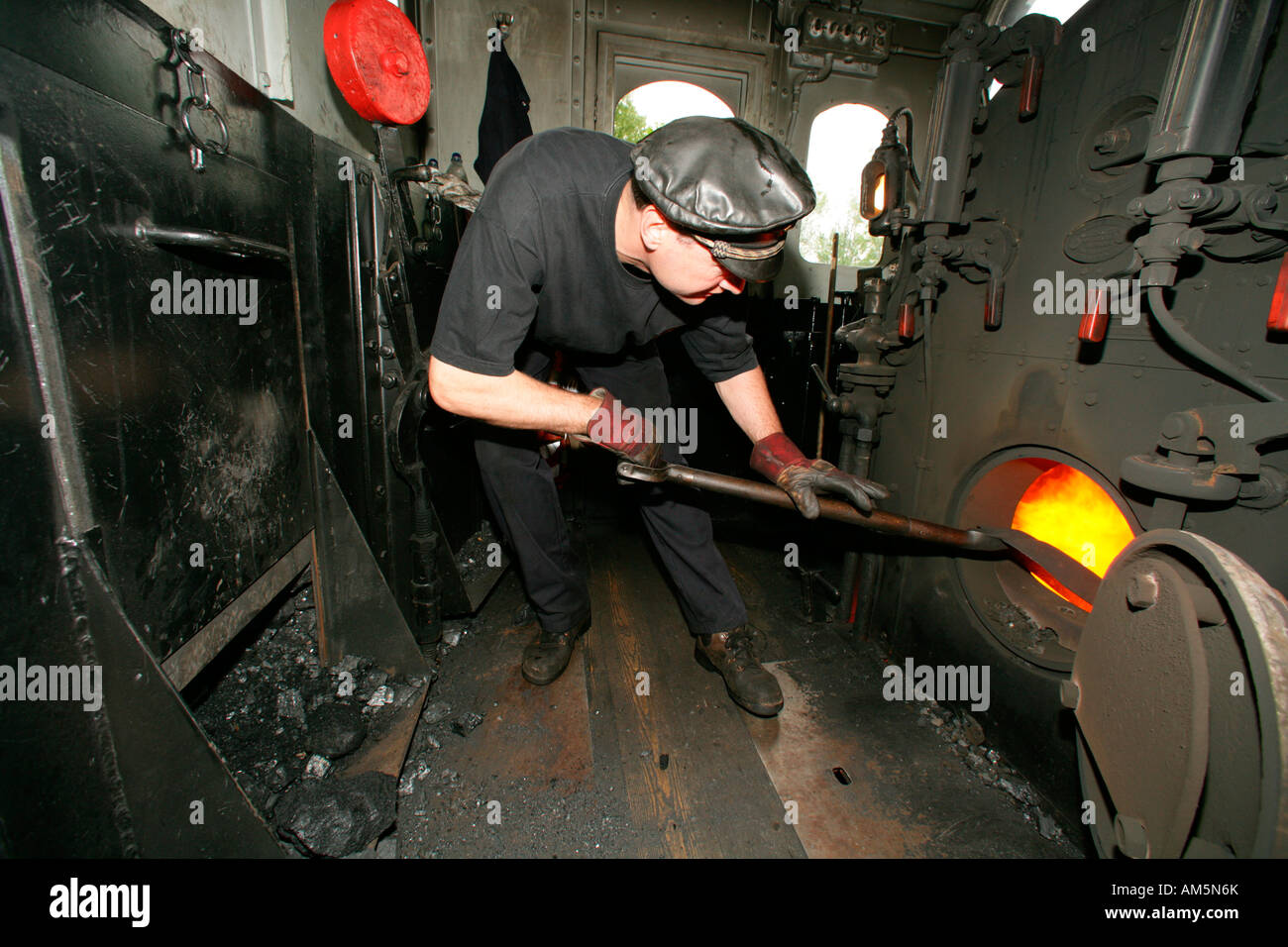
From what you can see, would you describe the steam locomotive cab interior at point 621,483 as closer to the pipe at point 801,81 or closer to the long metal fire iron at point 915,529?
the long metal fire iron at point 915,529

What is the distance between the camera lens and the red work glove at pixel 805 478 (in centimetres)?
181

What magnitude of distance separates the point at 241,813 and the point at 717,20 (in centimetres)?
515

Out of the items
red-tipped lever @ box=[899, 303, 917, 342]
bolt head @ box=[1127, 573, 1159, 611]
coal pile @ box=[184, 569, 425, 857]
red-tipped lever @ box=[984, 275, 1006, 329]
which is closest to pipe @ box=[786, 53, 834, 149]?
red-tipped lever @ box=[899, 303, 917, 342]

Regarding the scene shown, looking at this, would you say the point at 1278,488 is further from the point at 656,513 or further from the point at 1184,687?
the point at 656,513

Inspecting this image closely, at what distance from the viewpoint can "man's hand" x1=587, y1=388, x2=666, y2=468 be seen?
1699 millimetres

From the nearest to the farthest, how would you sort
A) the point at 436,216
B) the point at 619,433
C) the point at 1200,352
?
the point at 1200,352 → the point at 619,433 → the point at 436,216

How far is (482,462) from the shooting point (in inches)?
85.4

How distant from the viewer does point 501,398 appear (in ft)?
5.08

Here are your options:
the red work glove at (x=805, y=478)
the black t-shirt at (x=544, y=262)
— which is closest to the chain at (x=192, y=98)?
the black t-shirt at (x=544, y=262)

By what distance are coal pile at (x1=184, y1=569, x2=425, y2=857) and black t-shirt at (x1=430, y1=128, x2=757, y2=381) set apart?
123 cm

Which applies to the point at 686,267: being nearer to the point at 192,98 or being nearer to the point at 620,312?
the point at 620,312

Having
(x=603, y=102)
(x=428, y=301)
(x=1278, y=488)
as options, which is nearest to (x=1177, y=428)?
(x=1278, y=488)

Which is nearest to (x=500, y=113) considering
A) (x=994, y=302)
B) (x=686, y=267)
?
(x=686, y=267)

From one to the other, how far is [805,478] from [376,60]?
206cm
